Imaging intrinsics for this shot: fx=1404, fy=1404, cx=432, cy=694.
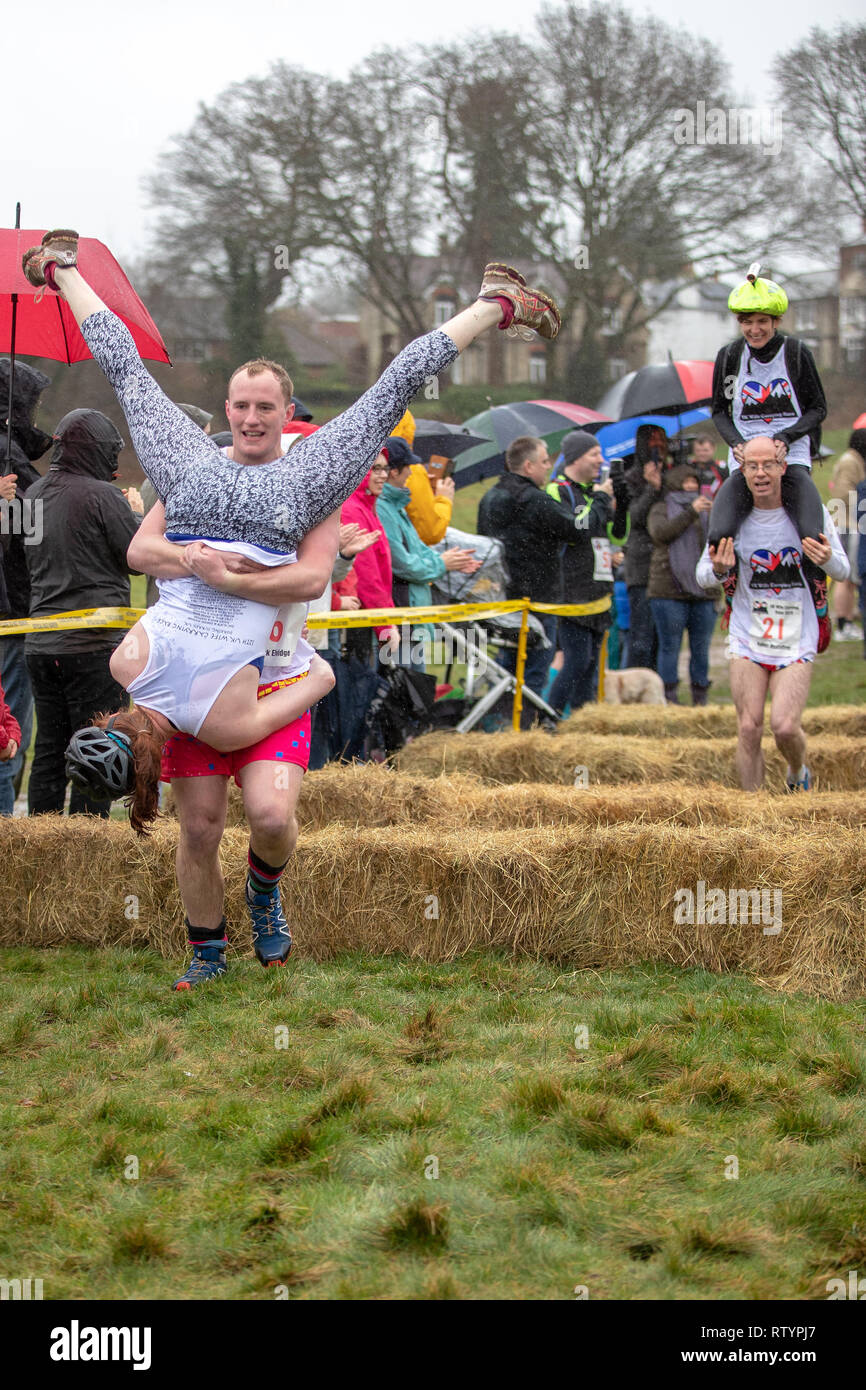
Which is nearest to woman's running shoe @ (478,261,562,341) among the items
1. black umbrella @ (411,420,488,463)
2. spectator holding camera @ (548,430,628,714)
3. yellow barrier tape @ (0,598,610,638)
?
yellow barrier tape @ (0,598,610,638)

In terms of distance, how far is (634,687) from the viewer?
1198 centimetres

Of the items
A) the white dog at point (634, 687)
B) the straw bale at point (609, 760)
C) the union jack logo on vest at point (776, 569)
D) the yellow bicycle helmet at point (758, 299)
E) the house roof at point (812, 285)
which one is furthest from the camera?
the house roof at point (812, 285)

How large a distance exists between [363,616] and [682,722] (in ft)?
8.47

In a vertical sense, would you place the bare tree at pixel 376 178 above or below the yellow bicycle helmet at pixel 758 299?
above

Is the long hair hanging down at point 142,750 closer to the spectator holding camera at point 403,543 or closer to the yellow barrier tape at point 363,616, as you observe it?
the yellow barrier tape at point 363,616

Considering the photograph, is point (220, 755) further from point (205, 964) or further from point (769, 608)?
point (769, 608)

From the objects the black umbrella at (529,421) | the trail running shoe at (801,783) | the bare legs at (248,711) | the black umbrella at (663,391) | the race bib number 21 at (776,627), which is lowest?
the trail running shoe at (801,783)

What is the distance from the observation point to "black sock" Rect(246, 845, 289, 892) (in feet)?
16.7

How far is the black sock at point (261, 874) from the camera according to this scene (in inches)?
200

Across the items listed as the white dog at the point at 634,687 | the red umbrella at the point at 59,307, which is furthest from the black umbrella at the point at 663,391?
the red umbrella at the point at 59,307
